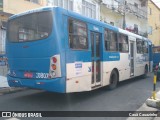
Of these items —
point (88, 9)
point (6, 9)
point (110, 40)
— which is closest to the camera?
point (110, 40)

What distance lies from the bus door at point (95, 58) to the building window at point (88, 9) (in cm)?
1206

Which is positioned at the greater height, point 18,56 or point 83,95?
point 18,56

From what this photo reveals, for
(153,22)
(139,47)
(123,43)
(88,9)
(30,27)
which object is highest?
(153,22)

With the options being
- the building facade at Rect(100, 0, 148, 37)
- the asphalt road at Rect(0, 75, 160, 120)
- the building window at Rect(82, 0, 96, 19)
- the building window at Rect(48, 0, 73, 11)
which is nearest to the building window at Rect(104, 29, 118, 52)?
the asphalt road at Rect(0, 75, 160, 120)

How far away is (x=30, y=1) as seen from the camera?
611 inches

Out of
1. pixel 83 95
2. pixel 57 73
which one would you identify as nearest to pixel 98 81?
pixel 83 95

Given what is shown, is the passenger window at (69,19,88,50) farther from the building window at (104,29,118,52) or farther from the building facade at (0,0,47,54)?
the building facade at (0,0,47,54)

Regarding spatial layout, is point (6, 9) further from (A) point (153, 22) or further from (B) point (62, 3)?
(A) point (153, 22)

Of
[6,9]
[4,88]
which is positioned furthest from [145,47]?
[4,88]

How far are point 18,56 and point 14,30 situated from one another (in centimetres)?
99

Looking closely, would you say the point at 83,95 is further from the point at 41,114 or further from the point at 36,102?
the point at 41,114

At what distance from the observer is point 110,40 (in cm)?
1070

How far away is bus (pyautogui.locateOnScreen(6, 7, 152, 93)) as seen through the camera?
23.9 ft

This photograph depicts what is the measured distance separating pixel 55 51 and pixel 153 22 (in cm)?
3720
